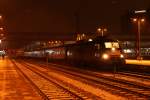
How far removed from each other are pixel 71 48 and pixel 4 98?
34.5 meters

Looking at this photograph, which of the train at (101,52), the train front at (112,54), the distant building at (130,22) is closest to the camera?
the train front at (112,54)

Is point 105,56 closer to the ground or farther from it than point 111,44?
closer to the ground

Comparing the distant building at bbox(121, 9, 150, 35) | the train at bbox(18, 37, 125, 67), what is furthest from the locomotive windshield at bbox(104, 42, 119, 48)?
the distant building at bbox(121, 9, 150, 35)

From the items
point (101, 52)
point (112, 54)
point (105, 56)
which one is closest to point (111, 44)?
point (112, 54)

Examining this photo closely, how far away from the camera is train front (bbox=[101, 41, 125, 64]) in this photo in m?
34.5

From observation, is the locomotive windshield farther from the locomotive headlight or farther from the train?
the locomotive headlight

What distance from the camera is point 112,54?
35.0 meters

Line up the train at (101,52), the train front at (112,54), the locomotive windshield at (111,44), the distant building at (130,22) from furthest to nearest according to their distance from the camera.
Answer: the distant building at (130,22)
the locomotive windshield at (111,44)
the train at (101,52)
the train front at (112,54)

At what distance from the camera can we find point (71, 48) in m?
49.8

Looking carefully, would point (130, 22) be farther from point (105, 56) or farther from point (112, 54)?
point (105, 56)

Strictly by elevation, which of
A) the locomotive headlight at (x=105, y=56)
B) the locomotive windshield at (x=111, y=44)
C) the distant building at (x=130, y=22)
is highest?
the distant building at (x=130, y=22)

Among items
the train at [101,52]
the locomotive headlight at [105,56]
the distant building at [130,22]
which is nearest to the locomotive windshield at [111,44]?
the train at [101,52]

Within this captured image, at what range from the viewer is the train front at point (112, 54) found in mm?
34500

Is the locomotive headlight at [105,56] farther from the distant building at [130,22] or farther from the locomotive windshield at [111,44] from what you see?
the distant building at [130,22]
